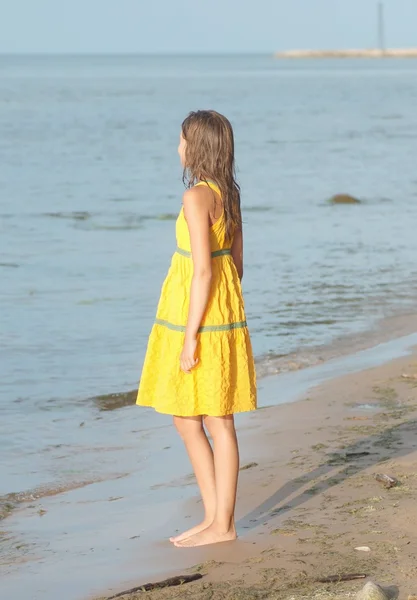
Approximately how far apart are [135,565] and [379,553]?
37.8 inches

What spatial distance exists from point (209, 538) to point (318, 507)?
57 centimetres

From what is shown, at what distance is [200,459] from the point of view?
14.6ft

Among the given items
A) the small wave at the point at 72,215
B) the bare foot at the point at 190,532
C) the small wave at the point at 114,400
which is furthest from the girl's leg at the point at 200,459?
the small wave at the point at 72,215

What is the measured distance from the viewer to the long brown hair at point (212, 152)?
4.16 meters

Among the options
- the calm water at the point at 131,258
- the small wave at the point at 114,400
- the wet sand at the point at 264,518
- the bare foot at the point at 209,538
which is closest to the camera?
the wet sand at the point at 264,518

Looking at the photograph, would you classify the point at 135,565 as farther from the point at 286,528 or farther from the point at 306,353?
the point at 306,353

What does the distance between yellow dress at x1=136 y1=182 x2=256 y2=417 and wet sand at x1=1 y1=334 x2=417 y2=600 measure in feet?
1.99

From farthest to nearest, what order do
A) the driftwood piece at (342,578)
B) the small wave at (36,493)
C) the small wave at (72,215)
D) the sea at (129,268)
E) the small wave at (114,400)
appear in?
the small wave at (72,215) → the small wave at (114,400) → the sea at (129,268) → the small wave at (36,493) → the driftwood piece at (342,578)

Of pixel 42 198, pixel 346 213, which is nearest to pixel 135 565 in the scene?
pixel 346 213

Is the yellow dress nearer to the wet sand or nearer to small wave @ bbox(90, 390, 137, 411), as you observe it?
the wet sand

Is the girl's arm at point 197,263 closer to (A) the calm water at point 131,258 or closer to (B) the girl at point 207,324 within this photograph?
(B) the girl at point 207,324

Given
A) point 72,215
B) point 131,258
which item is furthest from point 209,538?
point 72,215

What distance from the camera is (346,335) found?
382 inches

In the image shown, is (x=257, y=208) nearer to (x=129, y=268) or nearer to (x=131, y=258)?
(x=131, y=258)
